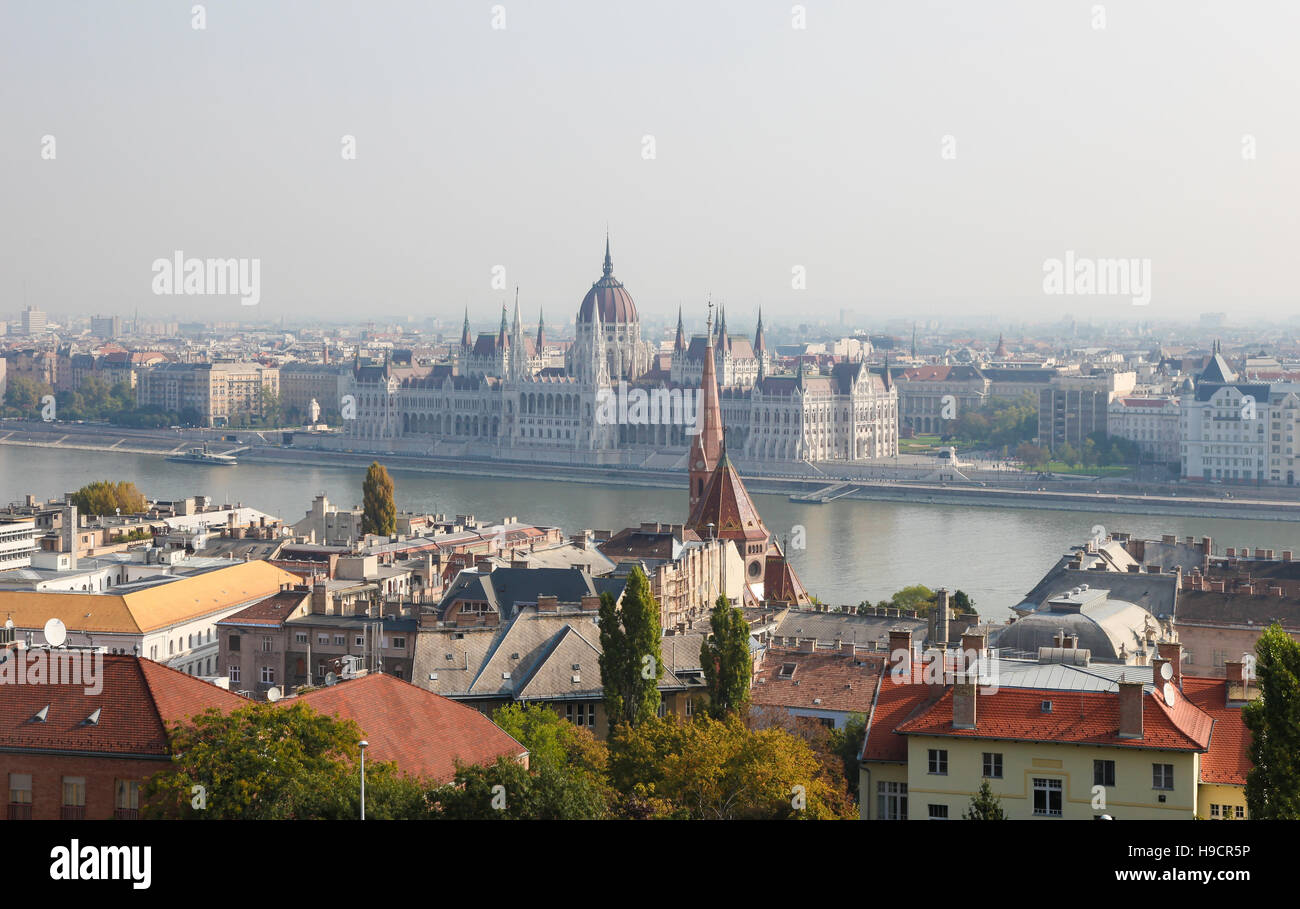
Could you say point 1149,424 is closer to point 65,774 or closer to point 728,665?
point 728,665

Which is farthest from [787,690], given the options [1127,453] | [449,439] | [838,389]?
[449,439]

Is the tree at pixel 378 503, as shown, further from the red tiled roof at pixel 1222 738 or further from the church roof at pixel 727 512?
the red tiled roof at pixel 1222 738

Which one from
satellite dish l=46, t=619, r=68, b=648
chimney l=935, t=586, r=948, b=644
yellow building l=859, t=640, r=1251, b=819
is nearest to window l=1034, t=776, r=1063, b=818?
yellow building l=859, t=640, r=1251, b=819

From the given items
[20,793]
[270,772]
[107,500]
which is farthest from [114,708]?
[107,500]

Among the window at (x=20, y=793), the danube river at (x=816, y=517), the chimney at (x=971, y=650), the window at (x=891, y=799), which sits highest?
the chimney at (x=971, y=650)

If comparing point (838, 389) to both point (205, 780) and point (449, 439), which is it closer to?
point (449, 439)

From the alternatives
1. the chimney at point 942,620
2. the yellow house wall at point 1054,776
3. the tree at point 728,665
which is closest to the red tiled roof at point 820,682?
the chimney at point 942,620

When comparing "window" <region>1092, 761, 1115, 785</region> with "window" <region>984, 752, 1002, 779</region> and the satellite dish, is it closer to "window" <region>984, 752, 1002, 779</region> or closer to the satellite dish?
"window" <region>984, 752, 1002, 779</region>
